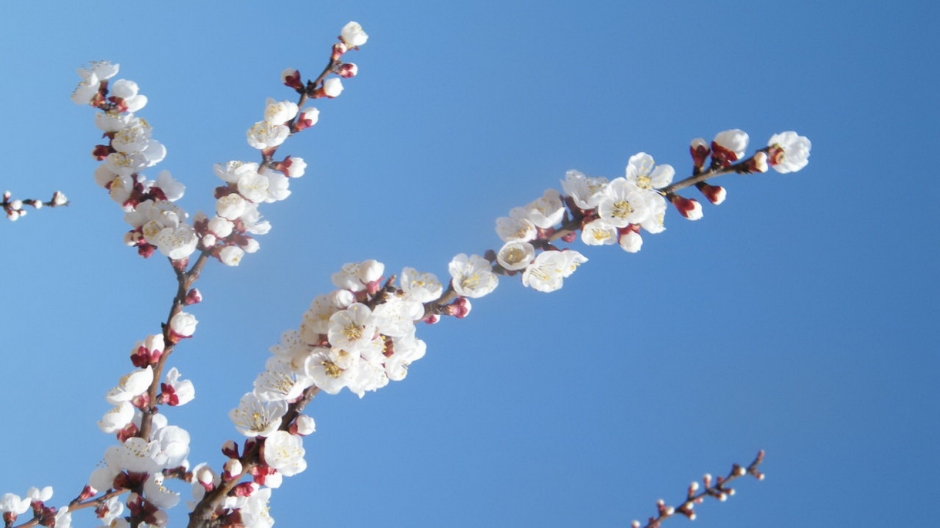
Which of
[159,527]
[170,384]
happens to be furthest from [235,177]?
[159,527]

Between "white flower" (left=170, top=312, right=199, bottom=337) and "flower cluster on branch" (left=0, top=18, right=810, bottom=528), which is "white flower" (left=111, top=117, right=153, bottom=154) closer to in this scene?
"flower cluster on branch" (left=0, top=18, right=810, bottom=528)

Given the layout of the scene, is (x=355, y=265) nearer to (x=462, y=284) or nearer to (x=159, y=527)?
(x=462, y=284)

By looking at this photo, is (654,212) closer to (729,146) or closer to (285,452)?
(729,146)

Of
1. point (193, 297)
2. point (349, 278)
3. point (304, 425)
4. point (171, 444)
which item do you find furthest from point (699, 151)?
point (171, 444)

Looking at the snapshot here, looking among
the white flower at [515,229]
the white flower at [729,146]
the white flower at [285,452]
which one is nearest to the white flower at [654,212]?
the white flower at [729,146]

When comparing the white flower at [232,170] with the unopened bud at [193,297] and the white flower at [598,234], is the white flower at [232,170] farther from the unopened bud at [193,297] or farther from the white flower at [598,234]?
the white flower at [598,234]

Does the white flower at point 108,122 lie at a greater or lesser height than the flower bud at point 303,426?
greater

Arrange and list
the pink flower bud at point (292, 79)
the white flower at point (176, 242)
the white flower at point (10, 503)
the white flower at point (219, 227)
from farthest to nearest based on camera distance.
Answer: the white flower at point (10, 503) < the pink flower bud at point (292, 79) < the white flower at point (219, 227) < the white flower at point (176, 242)
